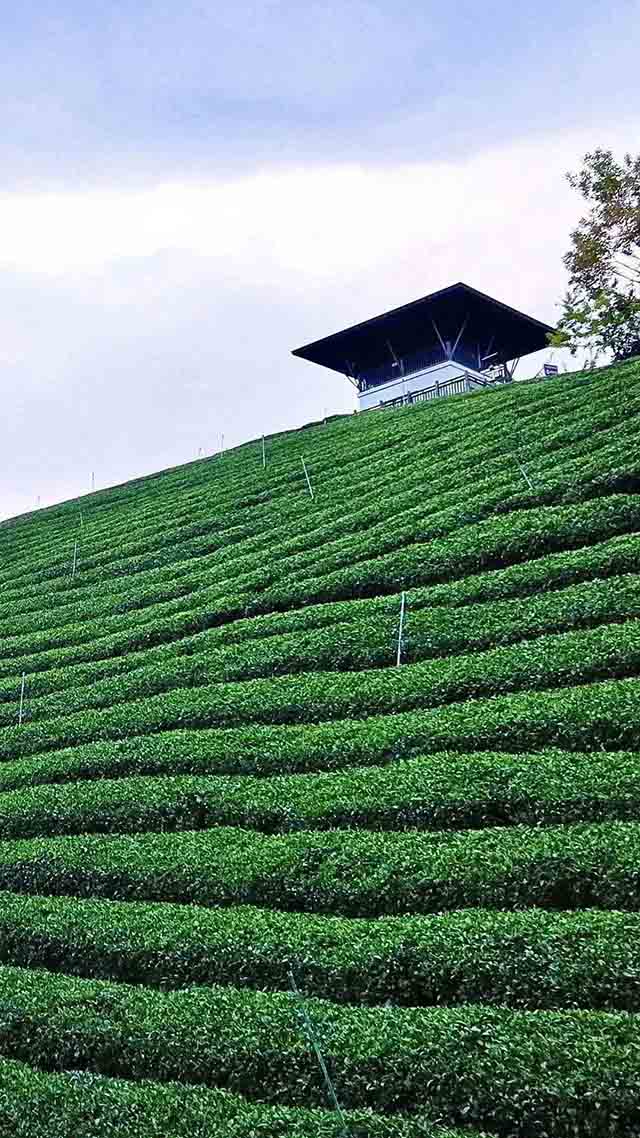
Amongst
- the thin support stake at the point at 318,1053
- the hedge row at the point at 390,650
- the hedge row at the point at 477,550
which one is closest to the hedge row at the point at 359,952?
the thin support stake at the point at 318,1053

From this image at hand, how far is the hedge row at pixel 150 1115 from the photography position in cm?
654

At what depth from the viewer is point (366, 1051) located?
7.00 meters

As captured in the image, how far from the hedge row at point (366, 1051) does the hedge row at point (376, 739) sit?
11.1ft

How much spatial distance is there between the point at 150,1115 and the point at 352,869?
8.83 ft

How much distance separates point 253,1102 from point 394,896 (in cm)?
209

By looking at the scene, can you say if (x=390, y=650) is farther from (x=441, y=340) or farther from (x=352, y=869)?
(x=441, y=340)

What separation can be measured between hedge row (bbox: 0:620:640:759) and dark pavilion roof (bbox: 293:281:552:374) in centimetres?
2930

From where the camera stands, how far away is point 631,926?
7395 millimetres

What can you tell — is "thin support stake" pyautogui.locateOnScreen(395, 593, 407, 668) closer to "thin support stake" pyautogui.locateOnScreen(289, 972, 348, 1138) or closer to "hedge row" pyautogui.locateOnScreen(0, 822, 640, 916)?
"hedge row" pyautogui.locateOnScreen(0, 822, 640, 916)

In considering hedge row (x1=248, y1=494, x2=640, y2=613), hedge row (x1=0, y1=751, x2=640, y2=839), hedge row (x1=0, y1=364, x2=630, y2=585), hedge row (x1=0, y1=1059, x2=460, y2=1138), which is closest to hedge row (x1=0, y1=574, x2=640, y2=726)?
hedge row (x1=248, y1=494, x2=640, y2=613)

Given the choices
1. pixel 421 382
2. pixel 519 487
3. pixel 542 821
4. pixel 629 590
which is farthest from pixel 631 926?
pixel 421 382

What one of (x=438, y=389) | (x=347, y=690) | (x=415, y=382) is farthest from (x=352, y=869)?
(x=415, y=382)

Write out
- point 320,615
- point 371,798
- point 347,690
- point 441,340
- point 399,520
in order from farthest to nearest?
point 441,340
point 399,520
point 320,615
point 347,690
point 371,798

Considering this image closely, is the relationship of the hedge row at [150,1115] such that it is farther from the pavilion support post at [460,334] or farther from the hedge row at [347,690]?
the pavilion support post at [460,334]
